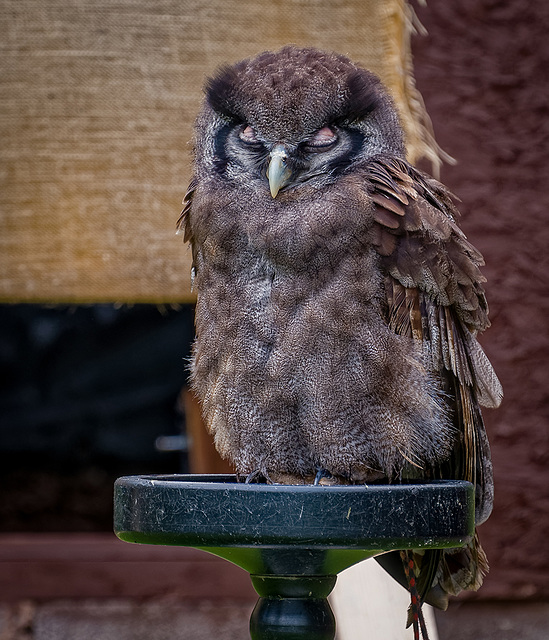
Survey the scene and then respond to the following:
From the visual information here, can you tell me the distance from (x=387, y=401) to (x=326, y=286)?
0.28 meters

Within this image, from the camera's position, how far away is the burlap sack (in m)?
2.60

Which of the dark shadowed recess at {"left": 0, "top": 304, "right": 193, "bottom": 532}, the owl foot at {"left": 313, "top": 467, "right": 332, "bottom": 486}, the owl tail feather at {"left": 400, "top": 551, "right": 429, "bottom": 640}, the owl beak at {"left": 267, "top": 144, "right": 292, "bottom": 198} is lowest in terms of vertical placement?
the dark shadowed recess at {"left": 0, "top": 304, "right": 193, "bottom": 532}

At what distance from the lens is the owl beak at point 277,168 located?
174 centimetres

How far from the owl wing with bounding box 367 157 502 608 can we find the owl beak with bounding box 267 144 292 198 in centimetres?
19

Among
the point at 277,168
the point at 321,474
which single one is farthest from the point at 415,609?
the point at 277,168

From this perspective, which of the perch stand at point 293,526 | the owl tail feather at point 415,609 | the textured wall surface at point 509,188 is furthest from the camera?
the textured wall surface at point 509,188

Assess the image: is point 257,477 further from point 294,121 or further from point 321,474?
point 294,121

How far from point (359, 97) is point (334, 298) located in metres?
0.47

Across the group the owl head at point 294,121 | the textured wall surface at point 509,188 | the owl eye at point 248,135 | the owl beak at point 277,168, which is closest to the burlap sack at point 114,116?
the textured wall surface at point 509,188

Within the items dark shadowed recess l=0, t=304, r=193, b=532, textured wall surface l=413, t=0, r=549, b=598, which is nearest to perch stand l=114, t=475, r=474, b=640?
textured wall surface l=413, t=0, r=549, b=598

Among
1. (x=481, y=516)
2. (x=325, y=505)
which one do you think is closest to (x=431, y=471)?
(x=481, y=516)

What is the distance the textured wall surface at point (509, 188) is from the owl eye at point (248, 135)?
1159 mm

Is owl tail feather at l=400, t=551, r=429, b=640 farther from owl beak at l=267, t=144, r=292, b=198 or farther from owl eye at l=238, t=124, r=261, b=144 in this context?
owl eye at l=238, t=124, r=261, b=144

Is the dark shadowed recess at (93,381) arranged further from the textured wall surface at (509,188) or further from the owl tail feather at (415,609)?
the owl tail feather at (415,609)
